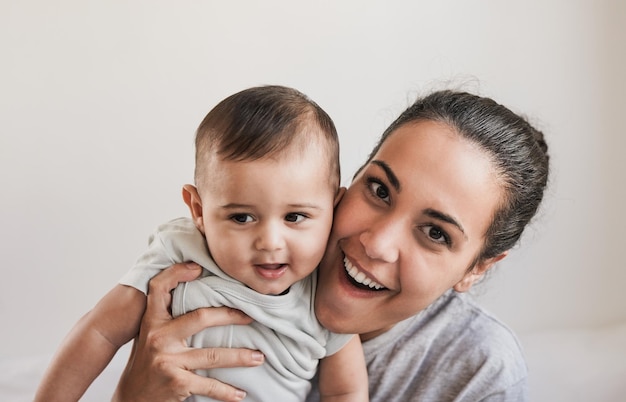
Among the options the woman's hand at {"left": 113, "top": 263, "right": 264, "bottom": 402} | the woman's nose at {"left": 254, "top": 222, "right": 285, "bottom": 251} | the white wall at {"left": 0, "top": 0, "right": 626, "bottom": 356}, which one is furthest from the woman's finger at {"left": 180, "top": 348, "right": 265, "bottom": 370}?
the white wall at {"left": 0, "top": 0, "right": 626, "bottom": 356}

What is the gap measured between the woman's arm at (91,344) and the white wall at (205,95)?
97cm

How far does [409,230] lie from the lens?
1504 mm

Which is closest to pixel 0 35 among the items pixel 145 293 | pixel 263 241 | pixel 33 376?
pixel 33 376

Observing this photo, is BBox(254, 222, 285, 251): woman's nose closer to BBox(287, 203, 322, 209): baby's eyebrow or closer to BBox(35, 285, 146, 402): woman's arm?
BBox(287, 203, 322, 209): baby's eyebrow

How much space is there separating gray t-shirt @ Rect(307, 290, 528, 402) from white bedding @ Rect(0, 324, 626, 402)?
17.3 inches

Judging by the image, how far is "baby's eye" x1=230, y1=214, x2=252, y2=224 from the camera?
4.56ft

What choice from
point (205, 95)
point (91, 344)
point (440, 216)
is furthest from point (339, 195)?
point (205, 95)

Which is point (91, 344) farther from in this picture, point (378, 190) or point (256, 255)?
point (378, 190)

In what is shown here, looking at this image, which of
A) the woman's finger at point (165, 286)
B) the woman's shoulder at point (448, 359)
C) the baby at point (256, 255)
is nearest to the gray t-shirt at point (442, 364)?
the woman's shoulder at point (448, 359)

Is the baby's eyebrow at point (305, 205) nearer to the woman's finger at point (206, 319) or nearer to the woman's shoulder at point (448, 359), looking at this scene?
the woman's finger at point (206, 319)

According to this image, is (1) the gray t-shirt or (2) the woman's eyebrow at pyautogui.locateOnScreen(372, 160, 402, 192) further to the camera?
(1) the gray t-shirt

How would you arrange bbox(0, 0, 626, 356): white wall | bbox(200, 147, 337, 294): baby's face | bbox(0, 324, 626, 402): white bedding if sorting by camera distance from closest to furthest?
bbox(200, 147, 337, 294): baby's face → bbox(0, 324, 626, 402): white bedding → bbox(0, 0, 626, 356): white wall

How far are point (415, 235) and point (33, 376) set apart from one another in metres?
1.31

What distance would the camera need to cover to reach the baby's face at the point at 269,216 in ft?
4.44
